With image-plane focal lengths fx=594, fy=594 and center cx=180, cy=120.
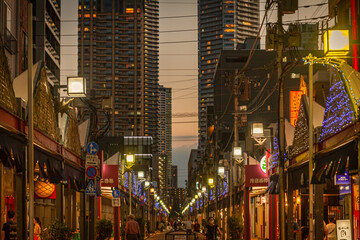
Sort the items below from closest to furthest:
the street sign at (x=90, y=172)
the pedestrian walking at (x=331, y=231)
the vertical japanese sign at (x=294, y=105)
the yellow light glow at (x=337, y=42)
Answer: the yellow light glow at (x=337, y=42), the pedestrian walking at (x=331, y=231), the street sign at (x=90, y=172), the vertical japanese sign at (x=294, y=105)

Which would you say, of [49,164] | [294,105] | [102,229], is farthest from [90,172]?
[294,105]

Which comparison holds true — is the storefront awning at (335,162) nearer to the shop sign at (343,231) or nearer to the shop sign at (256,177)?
the shop sign at (343,231)

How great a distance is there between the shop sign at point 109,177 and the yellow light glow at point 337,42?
78.2 feet

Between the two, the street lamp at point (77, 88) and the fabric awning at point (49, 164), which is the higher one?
the street lamp at point (77, 88)

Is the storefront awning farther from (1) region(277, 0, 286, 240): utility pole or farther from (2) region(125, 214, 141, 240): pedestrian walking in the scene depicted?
(2) region(125, 214, 141, 240): pedestrian walking

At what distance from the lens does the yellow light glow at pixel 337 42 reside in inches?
607

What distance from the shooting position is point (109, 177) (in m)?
37.5

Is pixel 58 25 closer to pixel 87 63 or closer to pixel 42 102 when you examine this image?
pixel 42 102

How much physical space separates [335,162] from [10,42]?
24.0m

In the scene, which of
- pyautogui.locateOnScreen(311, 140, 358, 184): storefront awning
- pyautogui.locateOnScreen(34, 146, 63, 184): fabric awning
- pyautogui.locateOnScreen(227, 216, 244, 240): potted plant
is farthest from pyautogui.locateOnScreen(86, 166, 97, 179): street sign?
pyautogui.locateOnScreen(227, 216, 244, 240): potted plant

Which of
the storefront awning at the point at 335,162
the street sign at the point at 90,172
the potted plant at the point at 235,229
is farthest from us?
the potted plant at the point at 235,229

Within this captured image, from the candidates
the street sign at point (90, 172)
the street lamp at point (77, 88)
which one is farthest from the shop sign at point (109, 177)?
the street lamp at point (77, 88)

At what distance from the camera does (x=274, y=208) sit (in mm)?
32750

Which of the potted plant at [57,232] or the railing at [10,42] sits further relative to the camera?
the railing at [10,42]
